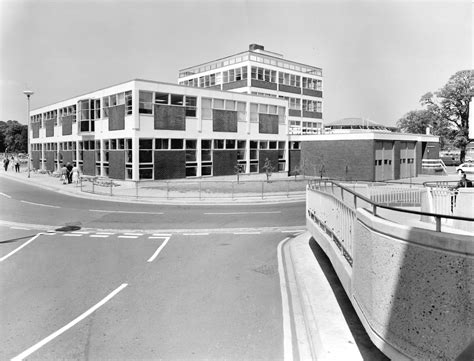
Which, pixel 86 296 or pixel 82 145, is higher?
pixel 82 145

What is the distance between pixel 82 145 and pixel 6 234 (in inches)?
1175

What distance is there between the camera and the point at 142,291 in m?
7.82

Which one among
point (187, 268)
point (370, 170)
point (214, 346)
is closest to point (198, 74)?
point (370, 170)

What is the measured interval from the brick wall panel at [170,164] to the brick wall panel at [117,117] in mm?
4001

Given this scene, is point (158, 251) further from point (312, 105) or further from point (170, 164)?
point (312, 105)

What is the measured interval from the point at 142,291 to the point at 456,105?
5679cm

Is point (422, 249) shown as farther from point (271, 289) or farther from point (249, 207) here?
point (249, 207)

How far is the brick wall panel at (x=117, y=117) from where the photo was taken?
3344 centimetres

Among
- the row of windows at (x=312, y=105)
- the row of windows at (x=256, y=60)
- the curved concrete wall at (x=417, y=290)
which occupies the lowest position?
the curved concrete wall at (x=417, y=290)

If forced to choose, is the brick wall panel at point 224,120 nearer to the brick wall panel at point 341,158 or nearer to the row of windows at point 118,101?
the row of windows at point 118,101

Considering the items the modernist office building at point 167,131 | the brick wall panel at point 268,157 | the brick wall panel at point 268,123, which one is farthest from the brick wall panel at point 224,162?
the brick wall panel at point 268,123

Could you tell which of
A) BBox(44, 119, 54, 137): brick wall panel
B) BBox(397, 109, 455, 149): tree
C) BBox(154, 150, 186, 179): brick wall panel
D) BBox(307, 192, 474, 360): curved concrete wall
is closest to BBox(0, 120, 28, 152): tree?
BBox(44, 119, 54, 137): brick wall panel

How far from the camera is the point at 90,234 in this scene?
13766 millimetres

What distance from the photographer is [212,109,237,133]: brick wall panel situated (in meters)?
37.8
